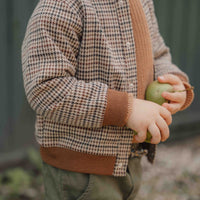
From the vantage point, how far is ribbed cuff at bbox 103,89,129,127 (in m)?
1.33

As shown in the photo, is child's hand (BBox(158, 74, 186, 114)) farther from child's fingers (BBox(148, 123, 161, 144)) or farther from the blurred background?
the blurred background

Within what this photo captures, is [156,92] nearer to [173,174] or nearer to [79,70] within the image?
[79,70]

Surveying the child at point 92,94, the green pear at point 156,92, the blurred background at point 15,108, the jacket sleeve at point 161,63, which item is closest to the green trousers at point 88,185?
the child at point 92,94

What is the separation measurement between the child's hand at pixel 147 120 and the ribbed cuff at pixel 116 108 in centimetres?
4

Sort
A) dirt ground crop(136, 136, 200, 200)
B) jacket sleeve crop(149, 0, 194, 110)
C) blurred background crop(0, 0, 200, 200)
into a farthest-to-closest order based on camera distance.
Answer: dirt ground crop(136, 136, 200, 200) < blurred background crop(0, 0, 200, 200) < jacket sleeve crop(149, 0, 194, 110)

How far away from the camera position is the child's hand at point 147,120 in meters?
1.36

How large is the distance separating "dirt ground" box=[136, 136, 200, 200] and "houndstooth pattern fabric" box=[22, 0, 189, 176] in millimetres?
1717

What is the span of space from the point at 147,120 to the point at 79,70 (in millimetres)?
381

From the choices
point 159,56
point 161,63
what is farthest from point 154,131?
point 159,56

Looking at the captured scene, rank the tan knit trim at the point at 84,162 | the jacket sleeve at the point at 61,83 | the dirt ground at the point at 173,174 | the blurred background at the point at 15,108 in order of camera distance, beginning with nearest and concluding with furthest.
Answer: the jacket sleeve at the point at 61,83 → the tan knit trim at the point at 84,162 → the blurred background at the point at 15,108 → the dirt ground at the point at 173,174

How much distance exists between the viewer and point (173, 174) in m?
3.42

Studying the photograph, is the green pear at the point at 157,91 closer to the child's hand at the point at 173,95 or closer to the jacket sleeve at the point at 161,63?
the child's hand at the point at 173,95

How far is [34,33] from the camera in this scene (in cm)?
Answer: 136

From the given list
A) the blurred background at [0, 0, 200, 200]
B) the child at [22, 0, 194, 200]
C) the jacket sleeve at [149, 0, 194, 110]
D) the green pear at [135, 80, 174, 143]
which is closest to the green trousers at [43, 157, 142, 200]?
the child at [22, 0, 194, 200]
